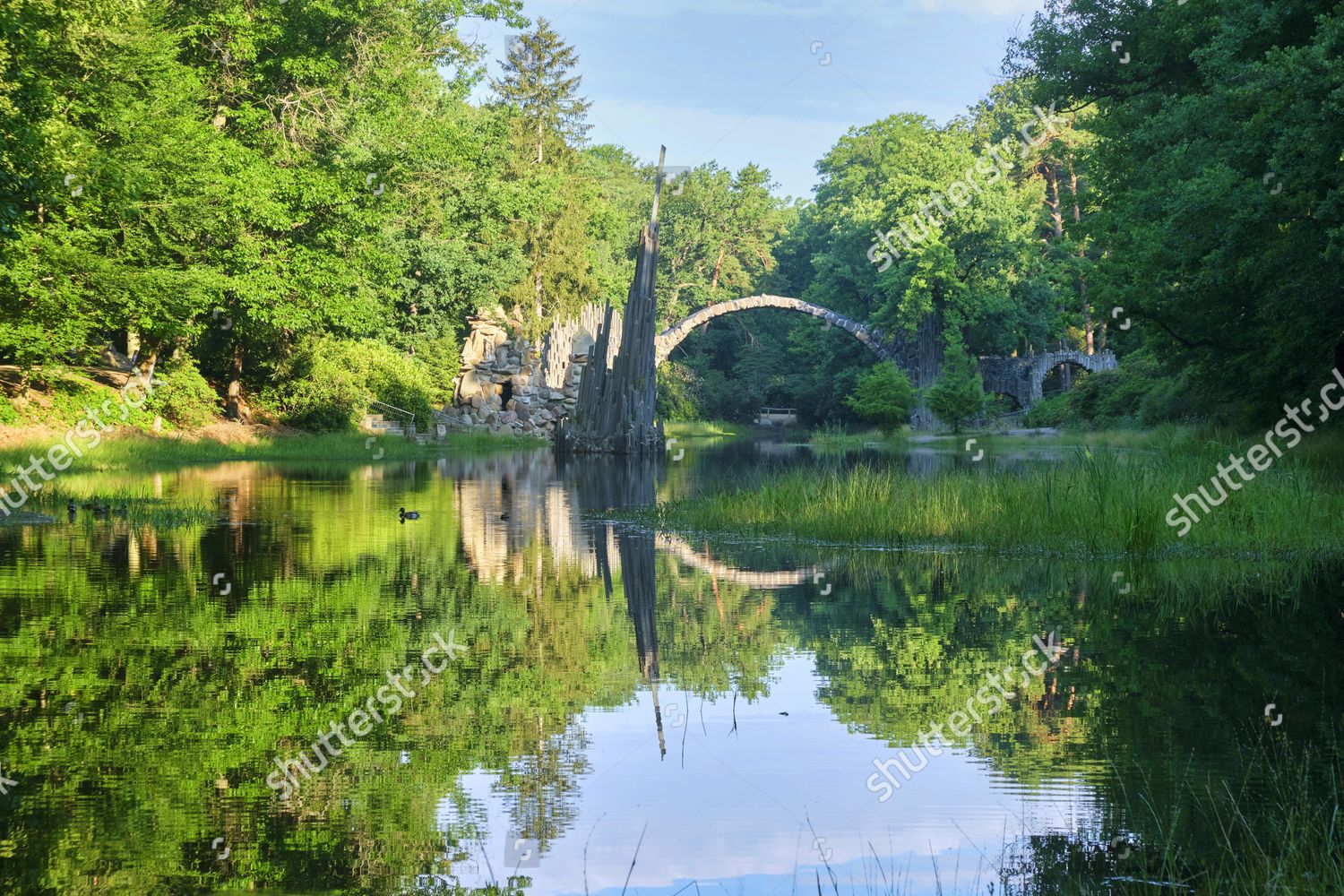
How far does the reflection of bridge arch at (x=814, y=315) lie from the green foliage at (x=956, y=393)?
8.55m

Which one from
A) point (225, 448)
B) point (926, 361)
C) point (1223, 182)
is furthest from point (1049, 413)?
point (1223, 182)

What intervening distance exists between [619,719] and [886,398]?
5381 cm

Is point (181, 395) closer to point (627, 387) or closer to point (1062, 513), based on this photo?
point (627, 387)

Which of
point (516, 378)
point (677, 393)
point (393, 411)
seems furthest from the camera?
point (677, 393)

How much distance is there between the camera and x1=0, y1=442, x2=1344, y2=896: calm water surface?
524 centimetres

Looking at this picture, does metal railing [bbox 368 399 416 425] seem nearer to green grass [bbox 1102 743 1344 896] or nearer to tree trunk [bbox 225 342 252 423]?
tree trunk [bbox 225 342 252 423]

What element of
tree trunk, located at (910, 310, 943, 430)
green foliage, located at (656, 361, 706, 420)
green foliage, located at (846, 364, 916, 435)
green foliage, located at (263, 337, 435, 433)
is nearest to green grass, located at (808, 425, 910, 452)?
green foliage, located at (846, 364, 916, 435)

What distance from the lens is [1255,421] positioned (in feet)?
86.2

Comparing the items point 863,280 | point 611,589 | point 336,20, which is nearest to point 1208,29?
point 611,589

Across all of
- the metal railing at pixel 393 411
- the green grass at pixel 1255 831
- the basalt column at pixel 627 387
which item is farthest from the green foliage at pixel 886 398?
the green grass at pixel 1255 831

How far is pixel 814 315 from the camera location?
71.9 m

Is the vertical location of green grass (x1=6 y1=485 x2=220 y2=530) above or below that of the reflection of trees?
below

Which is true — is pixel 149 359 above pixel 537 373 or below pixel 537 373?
below

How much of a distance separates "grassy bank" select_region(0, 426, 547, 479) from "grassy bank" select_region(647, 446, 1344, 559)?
14.7 meters
